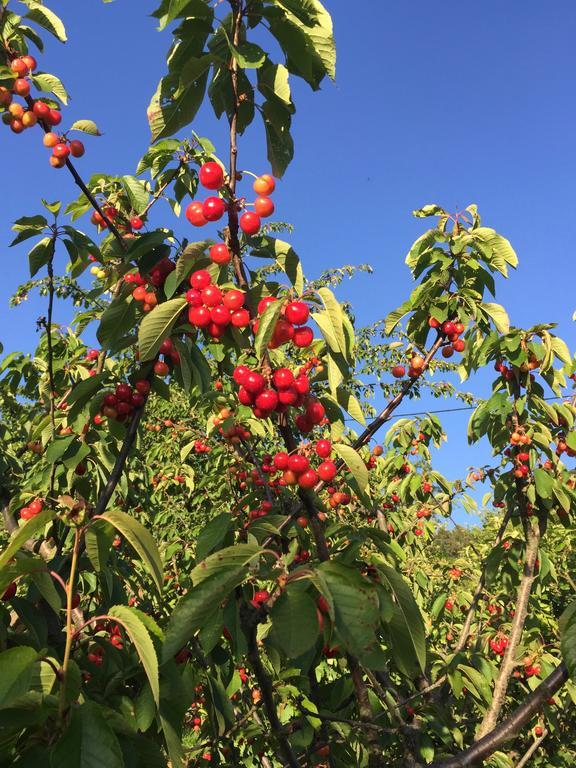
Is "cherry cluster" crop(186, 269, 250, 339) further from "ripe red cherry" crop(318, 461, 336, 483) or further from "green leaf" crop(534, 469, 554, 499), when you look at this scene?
"green leaf" crop(534, 469, 554, 499)

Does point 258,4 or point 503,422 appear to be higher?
point 258,4

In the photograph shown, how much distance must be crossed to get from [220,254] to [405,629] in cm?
110

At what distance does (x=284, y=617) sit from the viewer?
115 cm

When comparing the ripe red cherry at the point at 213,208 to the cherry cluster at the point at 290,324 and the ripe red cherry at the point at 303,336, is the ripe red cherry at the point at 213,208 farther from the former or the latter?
the ripe red cherry at the point at 303,336

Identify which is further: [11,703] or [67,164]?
[67,164]

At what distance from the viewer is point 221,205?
1.56 metres

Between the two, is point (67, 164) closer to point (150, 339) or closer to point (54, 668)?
point (150, 339)

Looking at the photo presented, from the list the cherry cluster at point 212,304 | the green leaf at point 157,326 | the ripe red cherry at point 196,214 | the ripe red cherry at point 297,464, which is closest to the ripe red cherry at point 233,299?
the cherry cluster at point 212,304

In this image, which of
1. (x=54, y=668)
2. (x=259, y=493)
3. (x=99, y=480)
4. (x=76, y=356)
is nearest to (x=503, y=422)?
(x=259, y=493)

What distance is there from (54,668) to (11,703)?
0.56 ft

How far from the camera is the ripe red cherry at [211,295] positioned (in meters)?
1.59

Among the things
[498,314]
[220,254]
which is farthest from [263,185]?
[498,314]

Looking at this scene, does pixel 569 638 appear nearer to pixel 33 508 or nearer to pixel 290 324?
pixel 290 324

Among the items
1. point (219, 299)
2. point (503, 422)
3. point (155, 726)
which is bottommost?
point (155, 726)
